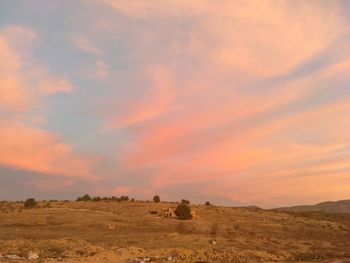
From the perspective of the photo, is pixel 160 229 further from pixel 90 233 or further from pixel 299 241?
pixel 299 241

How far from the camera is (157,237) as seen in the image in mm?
47375

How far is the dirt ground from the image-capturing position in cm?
3881

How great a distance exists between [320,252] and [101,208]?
32.0 m

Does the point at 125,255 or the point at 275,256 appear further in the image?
the point at 275,256

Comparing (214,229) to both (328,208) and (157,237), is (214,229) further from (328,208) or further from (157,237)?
(328,208)

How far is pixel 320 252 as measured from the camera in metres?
47.8

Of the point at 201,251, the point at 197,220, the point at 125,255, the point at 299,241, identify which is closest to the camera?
the point at 125,255

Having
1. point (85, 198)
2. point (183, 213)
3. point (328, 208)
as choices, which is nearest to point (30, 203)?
point (85, 198)

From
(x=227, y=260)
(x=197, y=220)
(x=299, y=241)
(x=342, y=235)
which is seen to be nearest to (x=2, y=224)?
(x=197, y=220)

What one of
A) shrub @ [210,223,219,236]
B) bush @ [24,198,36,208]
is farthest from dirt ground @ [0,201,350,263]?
bush @ [24,198,36,208]

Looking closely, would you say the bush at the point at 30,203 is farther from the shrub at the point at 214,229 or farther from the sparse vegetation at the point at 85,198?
the shrub at the point at 214,229

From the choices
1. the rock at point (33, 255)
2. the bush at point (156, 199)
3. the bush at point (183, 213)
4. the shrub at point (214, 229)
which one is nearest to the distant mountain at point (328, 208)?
the bush at point (156, 199)

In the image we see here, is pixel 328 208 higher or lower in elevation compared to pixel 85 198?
higher

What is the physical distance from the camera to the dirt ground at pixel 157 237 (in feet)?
127
